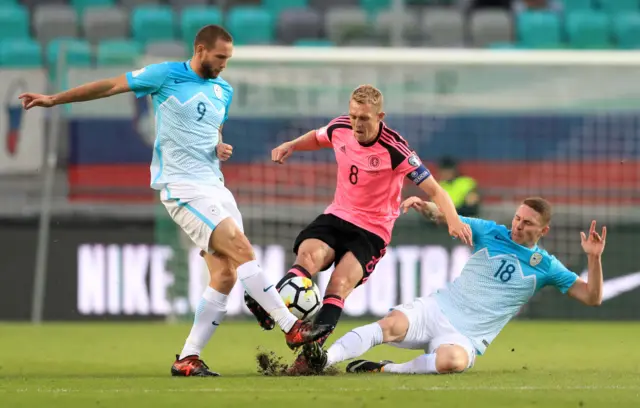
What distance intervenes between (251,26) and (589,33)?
471 centimetres

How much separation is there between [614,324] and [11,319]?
21.6ft

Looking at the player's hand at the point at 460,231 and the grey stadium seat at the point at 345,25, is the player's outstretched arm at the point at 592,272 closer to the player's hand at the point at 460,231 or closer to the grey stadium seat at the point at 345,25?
the player's hand at the point at 460,231

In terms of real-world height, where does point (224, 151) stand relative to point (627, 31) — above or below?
below

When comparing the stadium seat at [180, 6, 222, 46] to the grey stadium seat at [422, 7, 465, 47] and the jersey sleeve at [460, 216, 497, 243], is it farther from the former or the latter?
the jersey sleeve at [460, 216, 497, 243]

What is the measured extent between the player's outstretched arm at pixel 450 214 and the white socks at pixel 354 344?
0.88 metres

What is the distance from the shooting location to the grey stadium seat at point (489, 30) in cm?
1827

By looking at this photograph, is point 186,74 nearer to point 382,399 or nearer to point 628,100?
point 382,399

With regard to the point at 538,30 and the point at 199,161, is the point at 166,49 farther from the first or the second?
the point at 199,161

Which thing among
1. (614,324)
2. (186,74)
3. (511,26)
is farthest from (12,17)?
(186,74)

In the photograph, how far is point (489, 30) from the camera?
1831 cm

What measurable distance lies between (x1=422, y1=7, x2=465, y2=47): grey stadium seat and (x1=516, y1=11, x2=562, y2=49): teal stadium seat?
84 centimetres

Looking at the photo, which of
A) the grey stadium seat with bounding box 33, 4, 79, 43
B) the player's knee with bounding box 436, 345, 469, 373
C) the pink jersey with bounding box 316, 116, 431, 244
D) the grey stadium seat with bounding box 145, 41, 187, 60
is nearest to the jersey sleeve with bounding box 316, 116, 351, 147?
the pink jersey with bounding box 316, 116, 431, 244

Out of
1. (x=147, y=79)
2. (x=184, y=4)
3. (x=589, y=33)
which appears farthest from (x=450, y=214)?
(x=184, y=4)

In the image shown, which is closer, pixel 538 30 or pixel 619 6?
pixel 538 30
